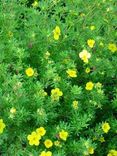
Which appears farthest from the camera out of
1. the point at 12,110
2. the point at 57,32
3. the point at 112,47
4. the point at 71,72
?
the point at 112,47

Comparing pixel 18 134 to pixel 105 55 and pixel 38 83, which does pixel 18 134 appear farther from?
pixel 105 55

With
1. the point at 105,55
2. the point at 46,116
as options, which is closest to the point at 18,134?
the point at 46,116

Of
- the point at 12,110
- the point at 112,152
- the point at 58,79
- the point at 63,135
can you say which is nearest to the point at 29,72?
the point at 58,79

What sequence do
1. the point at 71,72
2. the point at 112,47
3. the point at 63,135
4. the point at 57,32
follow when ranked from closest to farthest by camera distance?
the point at 63,135
the point at 71,72
the point at 57,32
the point at 112,47

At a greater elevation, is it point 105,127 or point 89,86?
point 89,86

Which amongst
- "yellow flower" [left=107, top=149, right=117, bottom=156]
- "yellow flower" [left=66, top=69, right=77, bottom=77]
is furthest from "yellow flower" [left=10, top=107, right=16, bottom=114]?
"yellow flower" [left=107, top=149, right=117, bottom=156]

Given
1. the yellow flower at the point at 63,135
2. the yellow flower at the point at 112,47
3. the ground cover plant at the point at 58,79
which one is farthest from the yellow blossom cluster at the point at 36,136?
the yellow flower at the point at 112,47

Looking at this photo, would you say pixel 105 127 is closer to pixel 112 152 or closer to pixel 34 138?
pixel 112 152

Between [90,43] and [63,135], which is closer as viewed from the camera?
[63,135]
